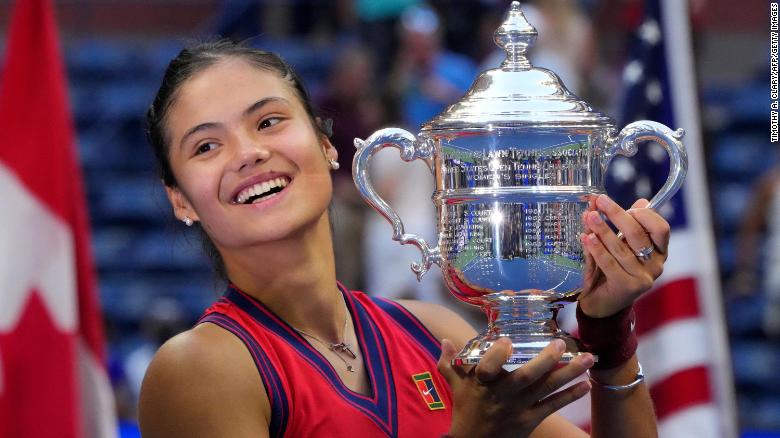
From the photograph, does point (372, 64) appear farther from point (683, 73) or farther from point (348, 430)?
point (348, 430)

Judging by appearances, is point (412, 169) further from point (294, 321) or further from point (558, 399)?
point (558, 399)

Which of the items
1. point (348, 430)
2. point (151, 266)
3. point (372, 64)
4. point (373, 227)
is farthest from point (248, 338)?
point (151, 266)

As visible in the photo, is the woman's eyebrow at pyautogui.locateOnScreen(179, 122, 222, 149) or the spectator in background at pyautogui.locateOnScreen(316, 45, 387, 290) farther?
the spectator in background at pyautogui.locateOnScreen(316, 45, 387, 290)

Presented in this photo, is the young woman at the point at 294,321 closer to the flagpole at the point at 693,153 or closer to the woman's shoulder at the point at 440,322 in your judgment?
the woman's shoulder at the point at 440,322

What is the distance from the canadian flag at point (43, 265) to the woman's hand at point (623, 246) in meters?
1.16

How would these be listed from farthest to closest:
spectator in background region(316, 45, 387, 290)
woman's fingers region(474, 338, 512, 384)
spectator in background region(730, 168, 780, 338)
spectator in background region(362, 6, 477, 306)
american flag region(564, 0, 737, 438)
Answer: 1. spectator in background region(730, 168, 780, 338)
2. spectator in background region(316, 45, 387, 290)
3. spectator in background region(362, 6, 477, 306)
4. american flag region(564, 0, 737, 438)
5. woman's fingers region(474, 338, 512, 384)

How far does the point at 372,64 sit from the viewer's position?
5.76 metres

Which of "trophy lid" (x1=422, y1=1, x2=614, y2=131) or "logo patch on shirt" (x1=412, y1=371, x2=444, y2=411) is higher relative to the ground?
"trophy lid" (x1=422, y1=1, x2=614, y2=131)

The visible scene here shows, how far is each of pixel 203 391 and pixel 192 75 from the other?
458 millimetres

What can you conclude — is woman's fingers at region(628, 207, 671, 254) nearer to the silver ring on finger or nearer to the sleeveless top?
the silver ring on finger

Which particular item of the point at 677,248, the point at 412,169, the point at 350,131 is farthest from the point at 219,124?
the point at 350,131

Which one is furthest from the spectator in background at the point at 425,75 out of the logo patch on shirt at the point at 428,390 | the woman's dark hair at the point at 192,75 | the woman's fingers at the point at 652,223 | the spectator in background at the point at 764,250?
the woman's fingers at the point at 652,223

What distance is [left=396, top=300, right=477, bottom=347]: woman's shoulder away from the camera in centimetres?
203

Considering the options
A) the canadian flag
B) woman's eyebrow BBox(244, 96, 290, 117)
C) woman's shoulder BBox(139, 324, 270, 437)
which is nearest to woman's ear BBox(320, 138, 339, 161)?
woman's eyebrow BBox(244, 96, 290, 117)
